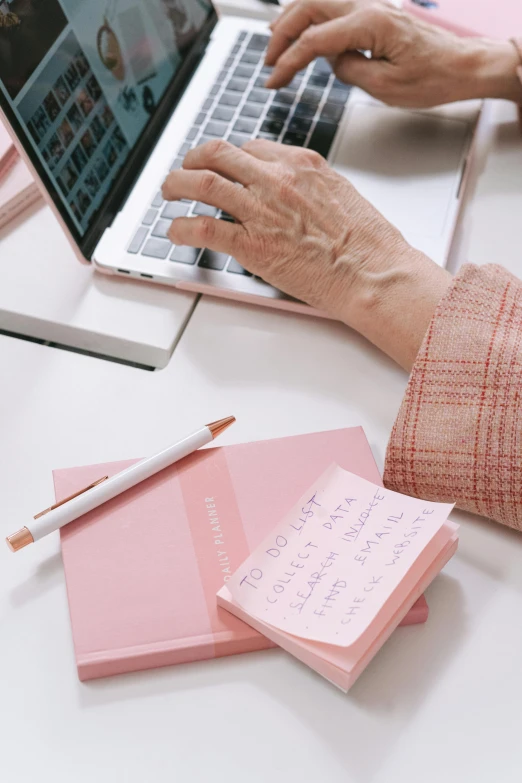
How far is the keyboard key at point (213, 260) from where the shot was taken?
77 centimetres

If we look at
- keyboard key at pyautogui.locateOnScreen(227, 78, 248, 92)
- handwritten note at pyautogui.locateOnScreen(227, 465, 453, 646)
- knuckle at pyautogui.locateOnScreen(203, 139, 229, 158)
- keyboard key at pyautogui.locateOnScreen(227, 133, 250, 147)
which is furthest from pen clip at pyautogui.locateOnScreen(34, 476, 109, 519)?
keyboard key at pyautogui.locateOnScreen(227, 78, 248, 92)

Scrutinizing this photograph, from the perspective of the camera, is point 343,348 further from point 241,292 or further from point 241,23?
point 241,23

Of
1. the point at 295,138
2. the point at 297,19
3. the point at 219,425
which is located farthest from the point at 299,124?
the point at 219,425

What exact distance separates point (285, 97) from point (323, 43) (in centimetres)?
9

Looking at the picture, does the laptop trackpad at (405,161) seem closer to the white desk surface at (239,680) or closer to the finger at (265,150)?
the finger at (265,150)

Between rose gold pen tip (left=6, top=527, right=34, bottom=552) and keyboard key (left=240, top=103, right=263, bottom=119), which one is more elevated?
keyboard key (left=240, top=103, right=263, bottom=119)

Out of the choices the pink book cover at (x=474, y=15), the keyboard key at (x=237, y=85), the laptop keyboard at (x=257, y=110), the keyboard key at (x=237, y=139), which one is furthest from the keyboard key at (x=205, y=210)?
the pink book cover at (x=474, y=15)

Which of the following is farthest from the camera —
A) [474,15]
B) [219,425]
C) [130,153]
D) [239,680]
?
[474,15]

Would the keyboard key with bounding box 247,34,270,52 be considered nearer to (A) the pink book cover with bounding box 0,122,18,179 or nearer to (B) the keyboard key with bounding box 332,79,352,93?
(B) the keyboard key with bounding box 332,79,352,93

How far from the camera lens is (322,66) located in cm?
101

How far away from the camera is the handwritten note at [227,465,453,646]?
1.66 feet

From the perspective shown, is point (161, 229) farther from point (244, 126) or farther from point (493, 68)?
point (493, 68)

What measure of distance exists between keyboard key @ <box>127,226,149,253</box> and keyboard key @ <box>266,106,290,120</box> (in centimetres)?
26

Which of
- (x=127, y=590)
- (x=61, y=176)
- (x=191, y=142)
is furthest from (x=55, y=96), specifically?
(x=127, y=590)
